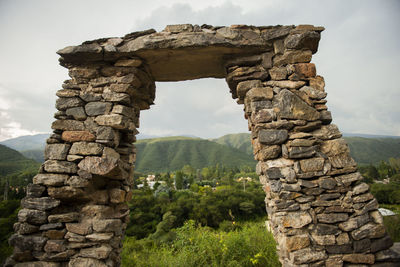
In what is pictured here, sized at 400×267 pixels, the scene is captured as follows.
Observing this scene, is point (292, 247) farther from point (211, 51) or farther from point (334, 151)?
point (211, 51)

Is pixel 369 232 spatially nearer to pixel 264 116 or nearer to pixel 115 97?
pixel 264 116

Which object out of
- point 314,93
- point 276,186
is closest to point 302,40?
point 314,93

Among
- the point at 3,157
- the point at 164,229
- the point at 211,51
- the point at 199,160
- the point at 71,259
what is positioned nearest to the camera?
the point at 71,259

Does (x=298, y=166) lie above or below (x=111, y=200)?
above

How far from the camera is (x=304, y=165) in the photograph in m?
2.66

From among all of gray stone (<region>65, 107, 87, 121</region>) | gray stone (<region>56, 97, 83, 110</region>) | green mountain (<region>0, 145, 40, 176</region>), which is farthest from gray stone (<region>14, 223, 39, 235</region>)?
green mountain (<region>0, 145, 40, 176</region>)

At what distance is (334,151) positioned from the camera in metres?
2.76

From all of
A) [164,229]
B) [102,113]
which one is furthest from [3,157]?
[102,113]

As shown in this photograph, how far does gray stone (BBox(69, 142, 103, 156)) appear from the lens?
110 inches

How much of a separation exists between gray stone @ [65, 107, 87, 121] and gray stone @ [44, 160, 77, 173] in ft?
2.35

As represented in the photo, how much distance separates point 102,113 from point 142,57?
1.19 m

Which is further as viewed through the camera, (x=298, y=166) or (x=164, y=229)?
(x=164, y=229)

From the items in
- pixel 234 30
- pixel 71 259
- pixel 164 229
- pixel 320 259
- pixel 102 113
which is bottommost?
pixel 164 229

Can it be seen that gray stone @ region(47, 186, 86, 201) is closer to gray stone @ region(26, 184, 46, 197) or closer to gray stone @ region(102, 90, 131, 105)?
gray stone @ region(26, 184, 46, 197)
